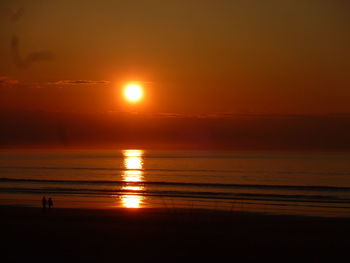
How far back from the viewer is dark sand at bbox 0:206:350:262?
39.8 ft

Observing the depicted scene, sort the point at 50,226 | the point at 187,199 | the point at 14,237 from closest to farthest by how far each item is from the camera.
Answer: the point at 14,237
the point at 50,226
the point at 187,199

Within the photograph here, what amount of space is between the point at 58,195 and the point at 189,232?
83.0ft

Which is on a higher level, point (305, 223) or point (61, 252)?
point (305, 223)

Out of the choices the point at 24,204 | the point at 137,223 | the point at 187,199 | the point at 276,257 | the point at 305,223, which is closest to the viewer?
the point at 276,257

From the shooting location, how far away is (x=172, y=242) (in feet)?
46.9

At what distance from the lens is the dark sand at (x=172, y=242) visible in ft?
39.8

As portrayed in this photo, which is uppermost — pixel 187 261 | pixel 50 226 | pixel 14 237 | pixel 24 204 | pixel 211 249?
pixel 24 204

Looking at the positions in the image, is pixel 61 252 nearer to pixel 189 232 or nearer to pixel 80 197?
pixel 189 232

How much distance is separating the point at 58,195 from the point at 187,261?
2982 cm

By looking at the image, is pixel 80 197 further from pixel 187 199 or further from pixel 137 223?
pixel 137 223

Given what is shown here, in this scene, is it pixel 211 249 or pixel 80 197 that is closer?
pixel 211 249

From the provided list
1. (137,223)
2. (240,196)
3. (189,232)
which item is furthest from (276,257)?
(240,196)

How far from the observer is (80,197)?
37.9 m

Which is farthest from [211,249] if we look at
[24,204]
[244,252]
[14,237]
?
[24,204]
